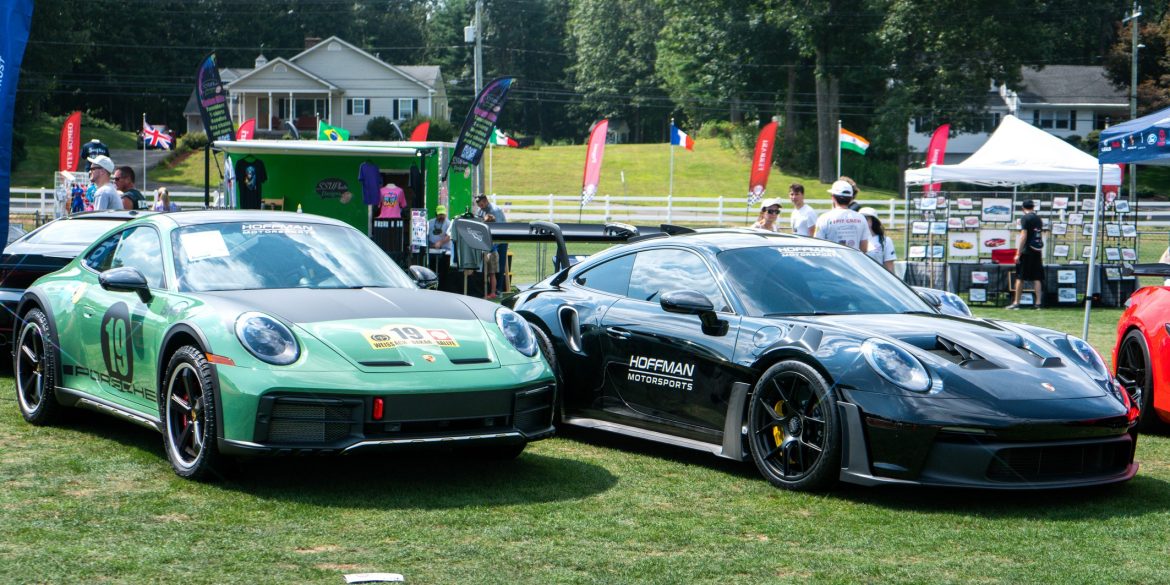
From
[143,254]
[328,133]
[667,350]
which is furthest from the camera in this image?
[328,133]

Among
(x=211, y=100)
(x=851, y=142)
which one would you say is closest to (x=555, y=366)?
(x=211, y=100)

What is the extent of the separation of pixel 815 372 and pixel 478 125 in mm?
15884

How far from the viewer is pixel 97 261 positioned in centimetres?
765

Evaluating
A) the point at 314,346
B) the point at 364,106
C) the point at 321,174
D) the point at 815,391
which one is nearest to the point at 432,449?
the point at 314,346

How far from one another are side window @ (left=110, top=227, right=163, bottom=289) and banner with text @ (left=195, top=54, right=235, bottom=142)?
15232 mm

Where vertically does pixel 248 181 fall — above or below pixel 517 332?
above

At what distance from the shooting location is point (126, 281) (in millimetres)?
6656

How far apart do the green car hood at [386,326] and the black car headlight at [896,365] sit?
184cm

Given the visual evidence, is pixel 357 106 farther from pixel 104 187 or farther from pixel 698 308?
pixel 698 308

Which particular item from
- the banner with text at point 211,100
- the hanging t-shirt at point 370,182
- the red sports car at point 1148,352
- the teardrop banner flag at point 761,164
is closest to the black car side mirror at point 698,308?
the red sports car at point 1148,352

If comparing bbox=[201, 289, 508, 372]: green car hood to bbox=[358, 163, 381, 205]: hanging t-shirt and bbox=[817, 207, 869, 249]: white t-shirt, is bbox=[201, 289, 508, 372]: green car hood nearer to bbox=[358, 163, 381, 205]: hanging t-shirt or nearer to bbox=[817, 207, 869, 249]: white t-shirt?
bbox=[817, 207, 869, 249]: white t-shirt

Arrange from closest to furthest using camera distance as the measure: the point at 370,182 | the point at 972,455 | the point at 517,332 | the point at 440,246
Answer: the point at 972,455, the point at 517,332, the point at 440,246, the point at 370,182

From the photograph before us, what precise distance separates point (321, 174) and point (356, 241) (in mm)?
16409

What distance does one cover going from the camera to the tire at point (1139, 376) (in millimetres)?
8109
